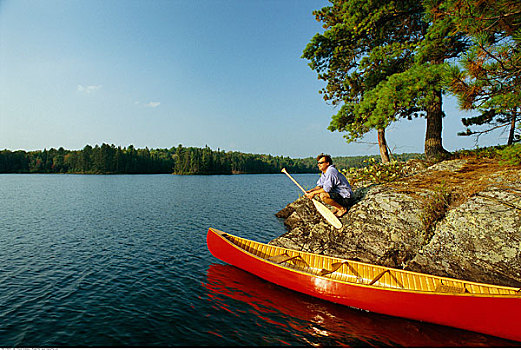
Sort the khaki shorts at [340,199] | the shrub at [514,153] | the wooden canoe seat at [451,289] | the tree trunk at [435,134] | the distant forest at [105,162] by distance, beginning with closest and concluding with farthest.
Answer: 1. the wooden canoe seat at [451,289]
2. the shrub at [514,153]
3. the khaki shorts at [340,199]
4. the tree trunk at [435,134]
5. the distant forest at [105,162]

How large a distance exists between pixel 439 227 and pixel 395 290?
3140 mm

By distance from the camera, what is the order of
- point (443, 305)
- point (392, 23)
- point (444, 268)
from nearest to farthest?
point (443, 305) → point (444, 268) → point (392, 23)

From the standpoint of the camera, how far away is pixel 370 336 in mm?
5863

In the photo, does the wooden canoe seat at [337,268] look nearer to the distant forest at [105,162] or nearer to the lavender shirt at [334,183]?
the lavender shirt at [334,183]

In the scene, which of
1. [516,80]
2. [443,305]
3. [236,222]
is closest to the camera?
[443,305]

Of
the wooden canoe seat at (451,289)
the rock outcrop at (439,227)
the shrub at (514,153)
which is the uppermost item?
the shrub at (514,153)

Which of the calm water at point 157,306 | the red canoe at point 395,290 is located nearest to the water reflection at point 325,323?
the calm water at point 157,306

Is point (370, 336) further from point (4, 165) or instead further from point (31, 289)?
point (4, 165)

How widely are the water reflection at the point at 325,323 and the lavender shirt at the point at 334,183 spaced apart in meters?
3.68

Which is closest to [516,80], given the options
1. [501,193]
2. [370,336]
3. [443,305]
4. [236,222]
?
[501,193]

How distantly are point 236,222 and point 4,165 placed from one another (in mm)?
137925

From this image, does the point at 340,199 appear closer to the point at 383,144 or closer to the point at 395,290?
the point at 395,290

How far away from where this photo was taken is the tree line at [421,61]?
5.78 meters

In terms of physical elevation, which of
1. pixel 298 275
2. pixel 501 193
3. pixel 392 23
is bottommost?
pixel 298 275
